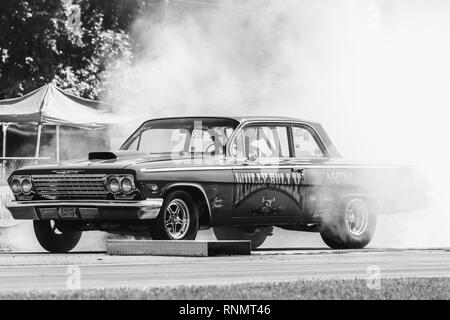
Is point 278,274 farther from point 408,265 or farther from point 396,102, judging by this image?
point 396,102

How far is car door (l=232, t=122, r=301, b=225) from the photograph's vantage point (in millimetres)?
14258

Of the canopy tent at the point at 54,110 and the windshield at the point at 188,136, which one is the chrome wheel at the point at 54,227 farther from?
the canopy tent at the point at 54,110

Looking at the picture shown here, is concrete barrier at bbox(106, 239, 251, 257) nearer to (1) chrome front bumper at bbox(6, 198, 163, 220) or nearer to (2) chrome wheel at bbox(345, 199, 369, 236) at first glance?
(1) chrome front bumper at bbox(6, 198, 163, 220)

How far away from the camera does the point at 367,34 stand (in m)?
23.9

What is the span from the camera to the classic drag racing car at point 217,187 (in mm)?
13469

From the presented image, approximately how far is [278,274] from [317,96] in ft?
41.9

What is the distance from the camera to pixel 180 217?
45.1 ft

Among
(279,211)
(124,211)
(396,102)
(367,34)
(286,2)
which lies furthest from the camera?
(286,2)

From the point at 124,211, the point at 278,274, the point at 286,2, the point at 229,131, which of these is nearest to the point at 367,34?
the point at 286,2

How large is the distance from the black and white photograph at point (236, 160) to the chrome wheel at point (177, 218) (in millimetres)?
23

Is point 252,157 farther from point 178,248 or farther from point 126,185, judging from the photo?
point 178,248

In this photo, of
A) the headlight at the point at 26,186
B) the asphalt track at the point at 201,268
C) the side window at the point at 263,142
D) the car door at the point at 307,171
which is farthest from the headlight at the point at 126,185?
the car door at the point at 307,171

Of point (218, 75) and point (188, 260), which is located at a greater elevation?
point (218, 75)
